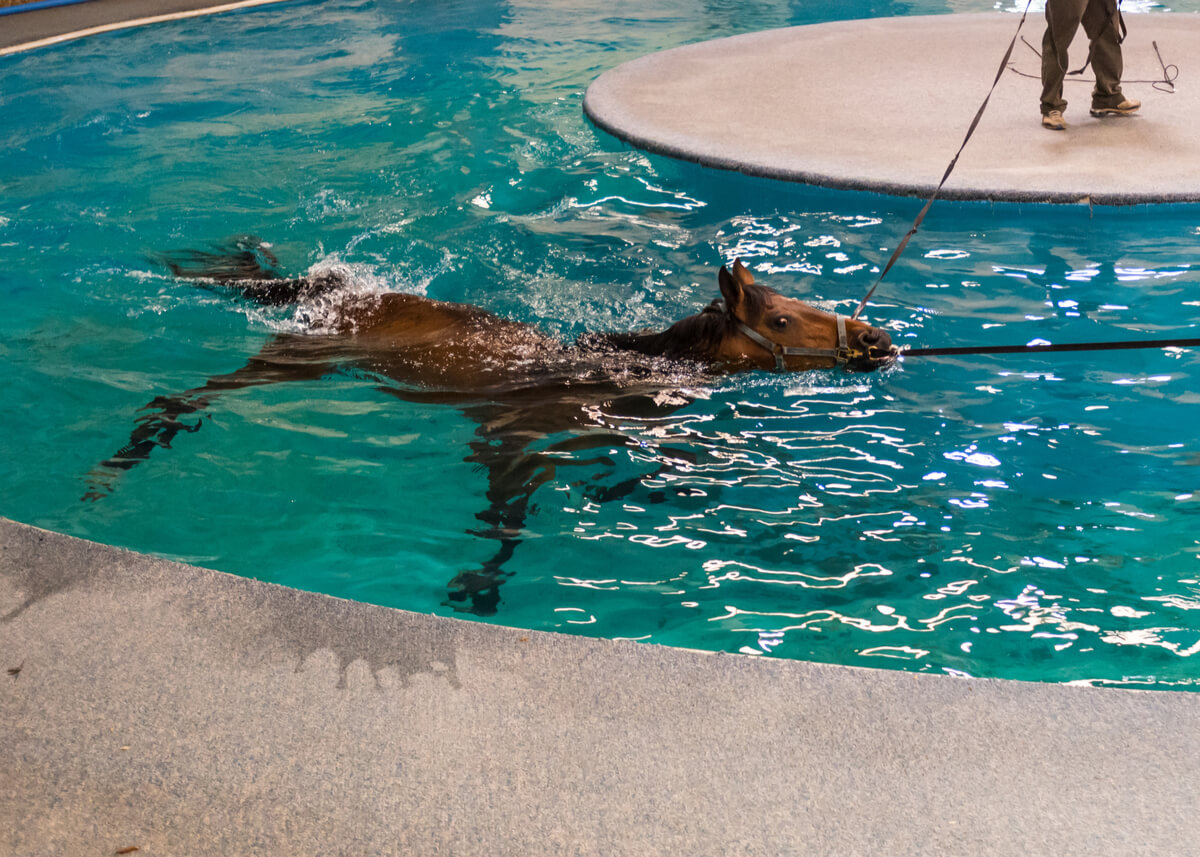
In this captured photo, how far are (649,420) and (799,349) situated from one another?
0.90 metres

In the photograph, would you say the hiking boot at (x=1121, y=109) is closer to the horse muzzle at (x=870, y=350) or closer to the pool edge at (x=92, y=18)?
the horse muzzle at (x=870, y=350)

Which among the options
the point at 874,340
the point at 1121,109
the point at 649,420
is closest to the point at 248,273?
the point at 649,420

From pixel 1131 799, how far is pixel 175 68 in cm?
1536

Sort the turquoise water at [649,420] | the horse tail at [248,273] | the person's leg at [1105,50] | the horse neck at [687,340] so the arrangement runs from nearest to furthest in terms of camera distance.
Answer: the turquoise water at [649,420] < the horse neck at [687,340] < the horse tail at [248,273] < the person's leg at [1105,50]

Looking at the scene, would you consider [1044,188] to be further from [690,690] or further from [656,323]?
[690,690]

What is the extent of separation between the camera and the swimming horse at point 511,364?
4711 mm

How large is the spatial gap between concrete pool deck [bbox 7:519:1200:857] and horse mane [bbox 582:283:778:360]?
2162 mm

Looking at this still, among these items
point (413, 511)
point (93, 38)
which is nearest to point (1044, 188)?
point (413, 511)

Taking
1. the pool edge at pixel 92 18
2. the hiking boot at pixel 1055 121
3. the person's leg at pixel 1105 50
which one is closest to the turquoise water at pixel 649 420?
the hiking boot at pixel 1055 121

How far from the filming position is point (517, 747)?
2752 millimetres

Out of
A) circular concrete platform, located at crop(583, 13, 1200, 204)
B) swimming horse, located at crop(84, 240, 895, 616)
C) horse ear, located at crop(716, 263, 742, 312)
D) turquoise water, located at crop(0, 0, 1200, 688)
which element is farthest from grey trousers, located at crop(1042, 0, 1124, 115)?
horse ear, located at crop(716, 263, 742, 312)

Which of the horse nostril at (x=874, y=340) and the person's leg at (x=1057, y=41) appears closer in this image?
the horse nostril at (x=874, y=340)

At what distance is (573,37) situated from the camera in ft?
51.4

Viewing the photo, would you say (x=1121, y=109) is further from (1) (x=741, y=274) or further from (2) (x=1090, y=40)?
(1) (x=741, y=274)
